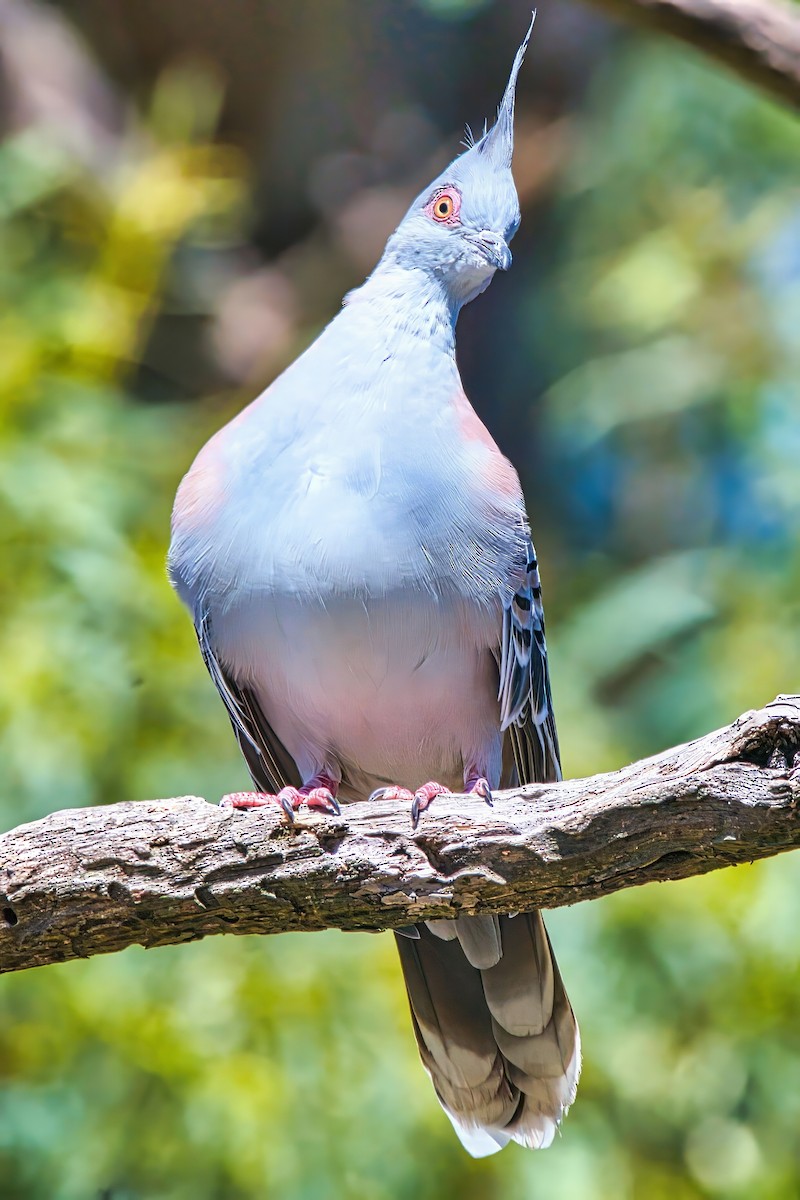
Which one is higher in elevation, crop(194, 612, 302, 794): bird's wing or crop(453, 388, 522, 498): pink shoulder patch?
crop(453, 388, 522, 498): pink shoulder patch

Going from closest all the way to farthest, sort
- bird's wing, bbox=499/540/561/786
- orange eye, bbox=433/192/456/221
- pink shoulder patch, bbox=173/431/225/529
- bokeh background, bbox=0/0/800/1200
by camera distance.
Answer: pink shoulder patch, bbox=173/431/225/529 < bird's wing, bbox=499/540/561/786 < orange eye, bbox=433/192/456/221 < bokeh background, bbox=0/0/800/1200

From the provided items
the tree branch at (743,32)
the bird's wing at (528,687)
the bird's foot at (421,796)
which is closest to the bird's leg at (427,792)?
the bird's foot at (421,796)

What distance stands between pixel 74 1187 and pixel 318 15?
6180 mm

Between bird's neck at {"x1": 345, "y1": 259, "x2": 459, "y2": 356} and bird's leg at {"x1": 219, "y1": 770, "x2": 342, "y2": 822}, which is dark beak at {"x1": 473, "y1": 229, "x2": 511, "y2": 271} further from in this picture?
bird's leg at {"x1": 219, "y1": 770, "x2": 342, "y2": 822}

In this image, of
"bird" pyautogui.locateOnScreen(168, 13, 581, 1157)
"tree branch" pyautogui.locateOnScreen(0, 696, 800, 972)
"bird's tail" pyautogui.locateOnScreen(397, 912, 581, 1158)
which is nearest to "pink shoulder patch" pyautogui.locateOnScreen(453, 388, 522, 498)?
"bird" pyautogui.locateOnScreen(168, 13, 581, 1157)

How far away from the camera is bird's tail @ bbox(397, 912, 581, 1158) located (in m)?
3.49

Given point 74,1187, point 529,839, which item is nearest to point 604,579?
point 74,1187

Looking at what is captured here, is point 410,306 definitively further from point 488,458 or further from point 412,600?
point 412,600

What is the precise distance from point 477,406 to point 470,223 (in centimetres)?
437

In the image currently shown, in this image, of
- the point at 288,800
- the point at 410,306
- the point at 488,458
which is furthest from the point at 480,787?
the point at 410,306

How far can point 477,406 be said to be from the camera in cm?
790

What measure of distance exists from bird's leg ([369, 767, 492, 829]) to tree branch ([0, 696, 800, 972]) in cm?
3

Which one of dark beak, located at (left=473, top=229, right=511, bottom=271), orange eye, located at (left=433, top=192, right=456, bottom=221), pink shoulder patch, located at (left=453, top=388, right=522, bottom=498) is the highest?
orange eye, located at (left=433, top=192, right=456, bottom=221)

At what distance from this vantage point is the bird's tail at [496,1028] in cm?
349
